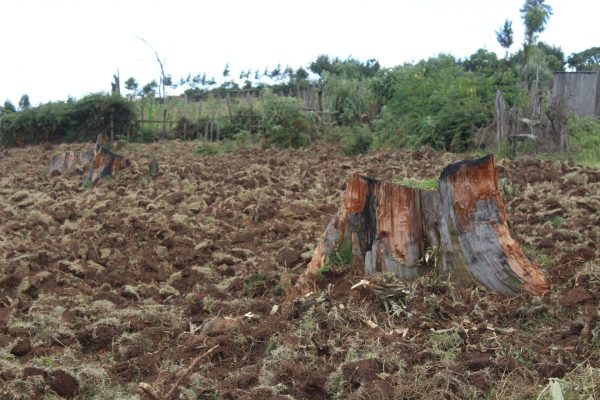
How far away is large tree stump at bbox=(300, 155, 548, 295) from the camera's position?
166 inches

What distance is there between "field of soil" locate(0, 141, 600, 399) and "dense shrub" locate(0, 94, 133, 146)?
11.6 metres

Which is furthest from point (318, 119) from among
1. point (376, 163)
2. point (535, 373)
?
point (535, 373)

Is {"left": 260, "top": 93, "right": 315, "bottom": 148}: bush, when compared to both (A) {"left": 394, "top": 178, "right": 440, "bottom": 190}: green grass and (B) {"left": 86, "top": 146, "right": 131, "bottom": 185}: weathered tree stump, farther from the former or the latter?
(A) {"left": 394, "top": 178, "right": 440, "bottom": 190}: green grass

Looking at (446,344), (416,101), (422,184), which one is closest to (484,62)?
(416,101)

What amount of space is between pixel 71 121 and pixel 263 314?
53.5ft

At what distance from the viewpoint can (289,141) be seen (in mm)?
16781

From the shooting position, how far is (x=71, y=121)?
63.0ft

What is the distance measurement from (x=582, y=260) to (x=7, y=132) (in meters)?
18.1

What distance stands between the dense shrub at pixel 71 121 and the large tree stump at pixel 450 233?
15862 mm

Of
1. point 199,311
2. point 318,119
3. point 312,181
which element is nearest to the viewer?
point 199,311

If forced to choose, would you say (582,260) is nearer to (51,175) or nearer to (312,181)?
(312,181)

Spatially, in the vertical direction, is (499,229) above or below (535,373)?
above

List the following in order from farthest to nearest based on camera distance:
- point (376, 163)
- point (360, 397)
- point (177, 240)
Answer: point (376, 163) < point (177, 240) < point (360, 397)

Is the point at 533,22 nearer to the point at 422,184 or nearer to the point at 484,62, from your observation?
the point at 484,62
